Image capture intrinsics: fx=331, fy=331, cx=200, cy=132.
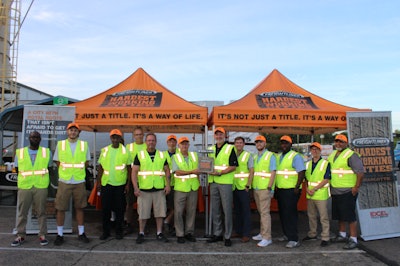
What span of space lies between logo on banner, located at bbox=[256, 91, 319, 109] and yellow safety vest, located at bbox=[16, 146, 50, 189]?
170 inches

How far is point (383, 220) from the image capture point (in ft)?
20.7

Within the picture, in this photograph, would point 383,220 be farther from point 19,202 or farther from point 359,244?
point 19,202

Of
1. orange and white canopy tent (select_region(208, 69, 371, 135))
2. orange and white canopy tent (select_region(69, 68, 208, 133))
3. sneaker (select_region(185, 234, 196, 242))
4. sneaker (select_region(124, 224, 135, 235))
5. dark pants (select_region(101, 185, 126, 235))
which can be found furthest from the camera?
orange and white canopy tent (select_region(69, 68, 208, 133))

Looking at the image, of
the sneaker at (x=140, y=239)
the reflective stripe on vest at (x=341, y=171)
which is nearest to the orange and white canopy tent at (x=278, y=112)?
the reflective stripe on vest at (x=341, y=171)

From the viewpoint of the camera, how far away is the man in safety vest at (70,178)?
5738 millimetres

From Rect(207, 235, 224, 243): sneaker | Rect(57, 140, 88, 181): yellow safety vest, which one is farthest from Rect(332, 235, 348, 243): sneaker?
Rect(57, 140, 88, 181): yellow safety vest

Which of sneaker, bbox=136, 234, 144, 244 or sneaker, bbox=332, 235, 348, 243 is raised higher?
sneaker, bbox=136, 234, 144, 244

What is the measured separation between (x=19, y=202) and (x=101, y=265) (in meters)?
2.07

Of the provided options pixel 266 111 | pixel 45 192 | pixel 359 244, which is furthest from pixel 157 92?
pixel 359 244

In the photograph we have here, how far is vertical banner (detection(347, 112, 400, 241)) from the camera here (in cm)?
623

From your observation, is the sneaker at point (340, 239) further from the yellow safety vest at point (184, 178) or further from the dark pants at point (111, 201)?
the dark pants at point (111, 201)

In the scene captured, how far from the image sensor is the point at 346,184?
18.9 ft

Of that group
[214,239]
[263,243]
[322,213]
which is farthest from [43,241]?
[322,213]

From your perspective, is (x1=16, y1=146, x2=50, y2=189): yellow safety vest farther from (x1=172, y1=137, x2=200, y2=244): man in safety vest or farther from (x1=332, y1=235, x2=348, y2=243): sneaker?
(x1=332, y1=235, x2=348, y2=243): sneaker
